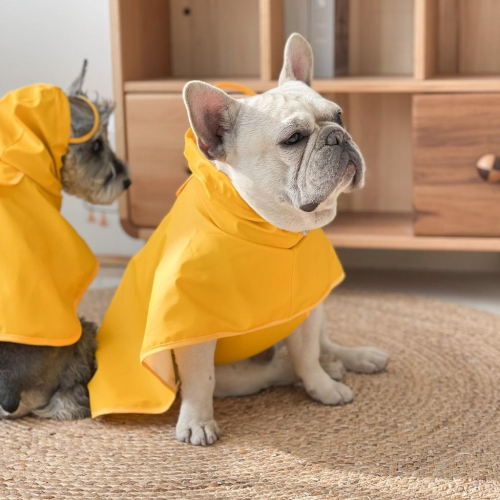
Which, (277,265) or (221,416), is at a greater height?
(277,265)

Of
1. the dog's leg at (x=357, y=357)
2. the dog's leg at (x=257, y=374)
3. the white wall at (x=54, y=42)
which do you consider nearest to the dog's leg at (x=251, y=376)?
the dog's leg at (x=257, y=374)

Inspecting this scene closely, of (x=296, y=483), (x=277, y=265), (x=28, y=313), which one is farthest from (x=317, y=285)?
(x=28, y=313)

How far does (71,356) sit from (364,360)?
0.54m

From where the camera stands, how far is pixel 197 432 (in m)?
1.18

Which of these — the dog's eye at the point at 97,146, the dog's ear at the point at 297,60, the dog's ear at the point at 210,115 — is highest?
the dog's ear at the point at 297,60

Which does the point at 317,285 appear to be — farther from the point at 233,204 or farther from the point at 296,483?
the point at 296,483

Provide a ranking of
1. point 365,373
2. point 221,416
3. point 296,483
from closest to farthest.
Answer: point 296,483 → point 221,416 → point 365,373

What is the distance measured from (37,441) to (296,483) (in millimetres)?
430

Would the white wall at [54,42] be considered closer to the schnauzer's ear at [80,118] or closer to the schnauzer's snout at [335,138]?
the schnauzer's ear at [80,118]

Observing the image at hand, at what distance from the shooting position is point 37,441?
1211 millimetres

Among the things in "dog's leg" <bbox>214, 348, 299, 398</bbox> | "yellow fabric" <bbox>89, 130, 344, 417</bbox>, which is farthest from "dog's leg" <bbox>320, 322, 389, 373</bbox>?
"yellow fabric" <bbox>89, 130, 344, 417</bbox>

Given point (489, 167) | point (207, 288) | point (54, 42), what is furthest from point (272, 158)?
point (54, 42)

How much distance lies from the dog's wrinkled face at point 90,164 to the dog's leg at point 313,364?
1.55 feet

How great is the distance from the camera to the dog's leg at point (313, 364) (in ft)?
4.16
